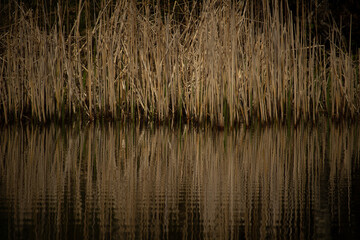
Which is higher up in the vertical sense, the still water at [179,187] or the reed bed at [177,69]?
the reed bed at [177,69]

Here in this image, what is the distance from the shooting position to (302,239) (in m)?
1.91

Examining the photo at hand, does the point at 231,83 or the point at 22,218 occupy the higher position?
the point at 231,83

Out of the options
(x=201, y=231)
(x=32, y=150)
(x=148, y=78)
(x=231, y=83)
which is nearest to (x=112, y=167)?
(x=32, y=150)

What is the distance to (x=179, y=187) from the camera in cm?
275

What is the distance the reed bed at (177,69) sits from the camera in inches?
211

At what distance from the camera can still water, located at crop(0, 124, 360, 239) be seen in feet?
6.65

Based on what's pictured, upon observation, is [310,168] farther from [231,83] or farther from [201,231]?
[231,83]

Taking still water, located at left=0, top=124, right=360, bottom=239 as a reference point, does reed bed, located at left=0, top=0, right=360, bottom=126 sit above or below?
above

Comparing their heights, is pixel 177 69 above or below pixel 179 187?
above

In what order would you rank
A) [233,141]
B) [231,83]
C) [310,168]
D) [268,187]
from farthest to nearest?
[231,83], [233,141], [310,168], [268,187]

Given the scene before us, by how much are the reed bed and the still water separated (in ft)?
2.43

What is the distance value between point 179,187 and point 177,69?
298 cm

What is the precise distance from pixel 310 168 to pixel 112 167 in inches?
43.4

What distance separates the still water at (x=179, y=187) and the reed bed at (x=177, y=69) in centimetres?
74
